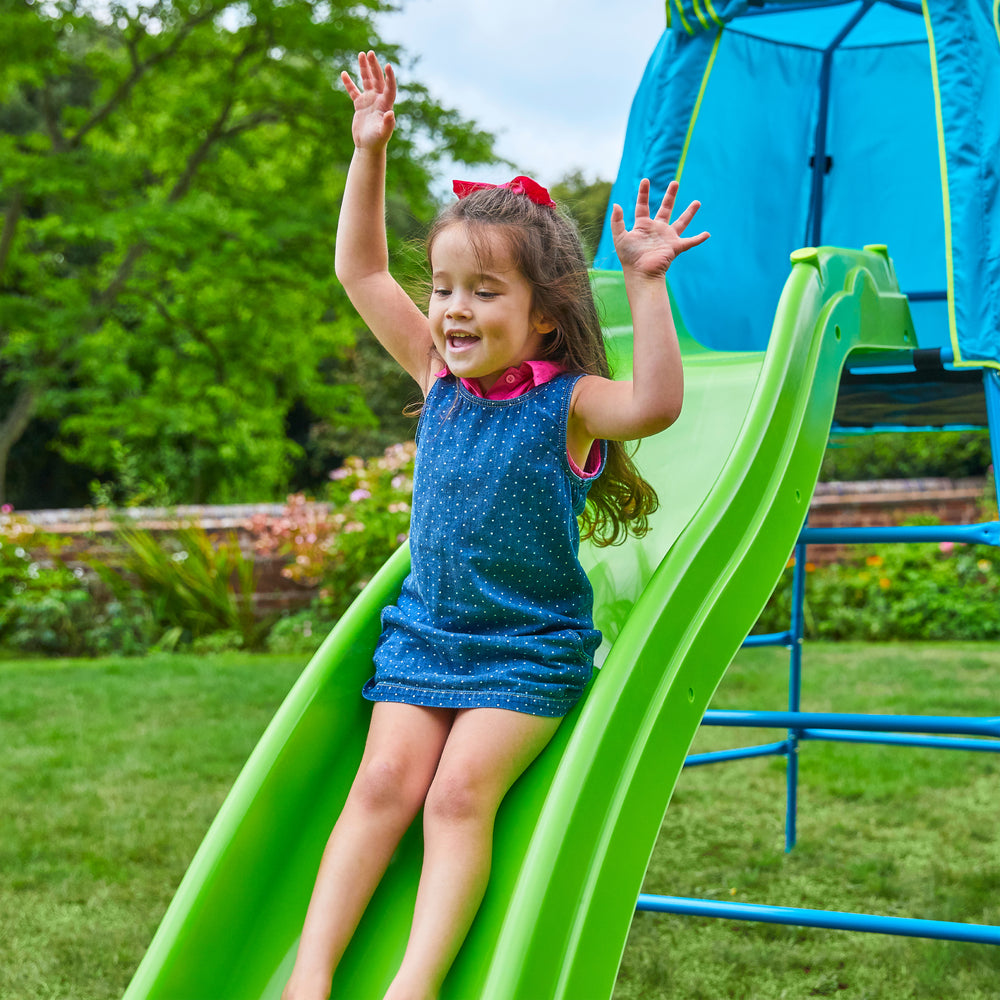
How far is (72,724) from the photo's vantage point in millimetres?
5105

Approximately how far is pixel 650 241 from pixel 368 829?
100 cm

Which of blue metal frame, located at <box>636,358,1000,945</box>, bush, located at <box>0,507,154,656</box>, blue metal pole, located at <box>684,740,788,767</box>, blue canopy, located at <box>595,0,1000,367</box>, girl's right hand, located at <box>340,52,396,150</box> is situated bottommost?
bush, located at <box>0,507,154,656</box>

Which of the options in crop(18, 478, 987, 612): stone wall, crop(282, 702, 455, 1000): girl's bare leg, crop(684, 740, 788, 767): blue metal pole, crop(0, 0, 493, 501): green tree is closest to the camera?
crop(282, 702, 455, 1000): girl's bare leg

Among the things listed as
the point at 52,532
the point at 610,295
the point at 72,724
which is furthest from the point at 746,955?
the point at 52,532

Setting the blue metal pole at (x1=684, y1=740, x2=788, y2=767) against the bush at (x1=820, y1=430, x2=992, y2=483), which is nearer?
the blue metal pole at (x1=684, y1=740, x2=788, y2=767)

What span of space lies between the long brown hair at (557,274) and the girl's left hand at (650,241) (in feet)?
0.61

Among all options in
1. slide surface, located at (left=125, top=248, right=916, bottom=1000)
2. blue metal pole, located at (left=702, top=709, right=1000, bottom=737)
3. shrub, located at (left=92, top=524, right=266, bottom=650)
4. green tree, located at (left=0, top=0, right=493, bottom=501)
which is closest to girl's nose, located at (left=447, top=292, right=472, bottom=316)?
slide surface, located at (left=125, top=248, right=916, bottom=1000)

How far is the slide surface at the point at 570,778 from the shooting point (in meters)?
1.38

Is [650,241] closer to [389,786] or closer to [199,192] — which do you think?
[389,786]

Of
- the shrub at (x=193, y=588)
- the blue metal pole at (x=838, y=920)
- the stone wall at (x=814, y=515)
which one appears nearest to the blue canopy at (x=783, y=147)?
the blue metal pole at (x=838, y=920)

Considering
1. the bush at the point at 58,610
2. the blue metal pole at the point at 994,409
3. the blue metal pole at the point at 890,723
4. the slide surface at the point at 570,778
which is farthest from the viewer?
the bush at the point at 58,610

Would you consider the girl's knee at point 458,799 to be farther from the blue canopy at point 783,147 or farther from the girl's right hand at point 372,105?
the blue canopy at point 783,147

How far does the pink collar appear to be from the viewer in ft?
5.85

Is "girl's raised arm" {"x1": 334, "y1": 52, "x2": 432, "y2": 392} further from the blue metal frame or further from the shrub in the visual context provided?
the shrub
